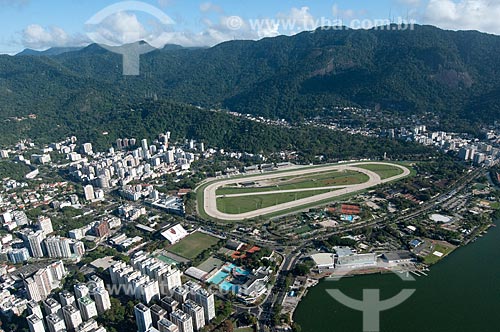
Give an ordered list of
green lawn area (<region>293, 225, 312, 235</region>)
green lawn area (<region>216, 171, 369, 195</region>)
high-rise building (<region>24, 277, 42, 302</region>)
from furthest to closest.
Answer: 1. green lawn area (<region>216, 171, 369, 195</region>)
2. green lawn area (<region>293, 225, 312, 235</region>)
3. high-rise building (<region>24, 277, 42, 302</region>)

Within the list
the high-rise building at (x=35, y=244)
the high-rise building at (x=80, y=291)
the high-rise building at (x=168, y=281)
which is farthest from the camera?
the high-rise building at (x=35, y=244)

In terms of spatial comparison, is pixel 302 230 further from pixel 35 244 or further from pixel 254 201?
pixel 35 244

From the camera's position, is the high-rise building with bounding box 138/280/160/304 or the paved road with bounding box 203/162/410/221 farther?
the paved road with bounding box 203/162/410/221

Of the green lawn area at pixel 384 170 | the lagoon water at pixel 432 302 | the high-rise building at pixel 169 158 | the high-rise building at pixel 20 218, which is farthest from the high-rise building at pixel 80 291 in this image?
the green lawn area at pixel 384 170

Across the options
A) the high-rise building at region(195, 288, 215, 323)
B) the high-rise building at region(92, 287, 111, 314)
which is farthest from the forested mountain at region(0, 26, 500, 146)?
the high-rise building at region(195, 288, 215, 323)

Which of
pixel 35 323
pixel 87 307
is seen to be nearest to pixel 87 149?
→ pixel 87 307

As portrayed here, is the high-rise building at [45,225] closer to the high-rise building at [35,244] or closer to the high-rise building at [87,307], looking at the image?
the high-rise building at [35,244]

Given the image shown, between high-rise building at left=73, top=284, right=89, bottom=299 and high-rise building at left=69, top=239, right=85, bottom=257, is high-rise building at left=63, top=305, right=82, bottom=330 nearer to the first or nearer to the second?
high-rise building at left=73, top=284, right=89, bottom=299

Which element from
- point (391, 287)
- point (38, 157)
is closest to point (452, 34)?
point (391, 287)
